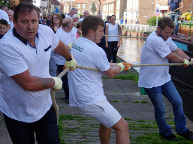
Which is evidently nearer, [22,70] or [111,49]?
[22,70]

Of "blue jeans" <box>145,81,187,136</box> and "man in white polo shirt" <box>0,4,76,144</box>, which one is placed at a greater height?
"man in white polo shirt" <box>0,4,76,144</box>

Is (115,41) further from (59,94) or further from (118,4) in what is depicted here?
(118,4)

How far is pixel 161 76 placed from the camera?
5125 mm

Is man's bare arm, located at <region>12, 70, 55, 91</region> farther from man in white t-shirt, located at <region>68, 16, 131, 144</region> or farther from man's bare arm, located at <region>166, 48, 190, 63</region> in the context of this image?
man's bare arm, located at <region>166, 48, 190, 63</region>

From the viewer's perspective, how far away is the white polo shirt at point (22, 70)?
2.94 metres

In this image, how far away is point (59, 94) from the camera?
324 inches

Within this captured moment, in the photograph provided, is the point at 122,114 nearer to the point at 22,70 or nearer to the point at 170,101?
the point at 170,101

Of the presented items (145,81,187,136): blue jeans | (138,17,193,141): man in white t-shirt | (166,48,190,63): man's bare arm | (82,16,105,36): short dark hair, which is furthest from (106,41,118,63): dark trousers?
(82,16,105,36): short dark hair

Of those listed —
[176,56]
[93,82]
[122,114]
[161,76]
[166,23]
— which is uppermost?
[166,23]

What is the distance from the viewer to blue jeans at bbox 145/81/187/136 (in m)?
5.12

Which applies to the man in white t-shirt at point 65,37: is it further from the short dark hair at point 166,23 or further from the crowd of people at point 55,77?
the short dark hair at point 166,23

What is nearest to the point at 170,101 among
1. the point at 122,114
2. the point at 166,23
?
the point at 166,23

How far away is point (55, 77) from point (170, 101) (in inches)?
98.1

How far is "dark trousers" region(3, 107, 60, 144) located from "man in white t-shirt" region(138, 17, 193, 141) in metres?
2.13
